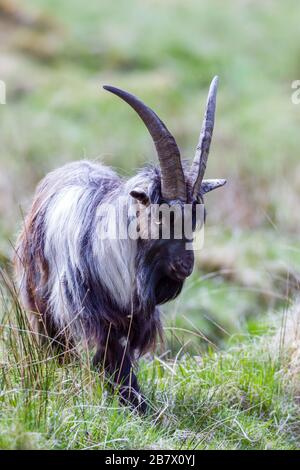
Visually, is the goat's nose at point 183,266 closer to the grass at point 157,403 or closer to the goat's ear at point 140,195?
the goat's ear at point 140,195

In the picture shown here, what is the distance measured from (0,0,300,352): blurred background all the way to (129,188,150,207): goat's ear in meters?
3.23

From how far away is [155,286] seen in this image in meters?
6.99

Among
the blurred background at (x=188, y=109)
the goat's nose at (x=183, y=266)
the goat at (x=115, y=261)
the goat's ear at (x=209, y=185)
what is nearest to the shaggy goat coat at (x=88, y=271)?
the goat at (x=115, y=261)

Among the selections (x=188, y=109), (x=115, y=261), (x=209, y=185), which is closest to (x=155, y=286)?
(x=115, y=261)

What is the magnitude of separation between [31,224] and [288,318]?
2475 millimetres

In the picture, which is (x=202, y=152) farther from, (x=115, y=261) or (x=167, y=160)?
(x=115, y=261)

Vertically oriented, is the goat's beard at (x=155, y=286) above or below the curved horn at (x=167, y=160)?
below

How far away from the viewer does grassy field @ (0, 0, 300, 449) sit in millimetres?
6559

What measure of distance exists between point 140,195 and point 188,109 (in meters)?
11.7

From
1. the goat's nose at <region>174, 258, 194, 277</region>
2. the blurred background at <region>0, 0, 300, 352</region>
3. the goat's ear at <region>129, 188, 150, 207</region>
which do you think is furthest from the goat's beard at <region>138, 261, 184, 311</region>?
the blurred background at <region>0, 0, 300, 352</region>

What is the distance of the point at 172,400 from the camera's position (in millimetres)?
7281

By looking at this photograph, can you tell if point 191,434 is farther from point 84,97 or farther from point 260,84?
point 260,84

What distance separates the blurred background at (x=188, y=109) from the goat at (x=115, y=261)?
8.97ft

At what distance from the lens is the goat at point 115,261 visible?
6.76 metres
